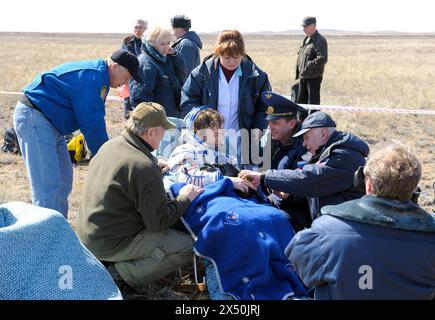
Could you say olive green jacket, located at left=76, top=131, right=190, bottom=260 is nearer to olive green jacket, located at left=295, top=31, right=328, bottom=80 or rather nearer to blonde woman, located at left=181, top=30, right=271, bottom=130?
blonde woman, located at left=181, top=30, right=271, bottom=130

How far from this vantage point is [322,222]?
2.76 meters

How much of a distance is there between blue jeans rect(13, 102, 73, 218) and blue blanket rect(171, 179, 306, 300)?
1371 millimetres

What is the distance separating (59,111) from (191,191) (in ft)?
4.38

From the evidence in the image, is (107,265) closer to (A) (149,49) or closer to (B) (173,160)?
(B) (173,160)

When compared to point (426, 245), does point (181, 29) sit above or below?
above

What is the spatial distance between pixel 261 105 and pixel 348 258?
3.06m

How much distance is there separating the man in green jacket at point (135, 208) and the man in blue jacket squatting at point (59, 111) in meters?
0.66

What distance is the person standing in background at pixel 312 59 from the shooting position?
34.9 ft

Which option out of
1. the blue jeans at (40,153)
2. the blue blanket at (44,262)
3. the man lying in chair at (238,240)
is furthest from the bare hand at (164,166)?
the blue blanket at (44,262)

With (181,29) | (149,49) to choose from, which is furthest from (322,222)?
(181,29)

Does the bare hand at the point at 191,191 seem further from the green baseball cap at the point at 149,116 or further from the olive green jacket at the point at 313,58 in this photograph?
the olive green jacket at the point at 313,58

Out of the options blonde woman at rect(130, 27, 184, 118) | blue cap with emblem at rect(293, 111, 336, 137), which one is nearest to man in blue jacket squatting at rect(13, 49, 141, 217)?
blue cap with emblem at rect(293, 111, 336, 137)

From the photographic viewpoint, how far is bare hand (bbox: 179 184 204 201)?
13.3 feet

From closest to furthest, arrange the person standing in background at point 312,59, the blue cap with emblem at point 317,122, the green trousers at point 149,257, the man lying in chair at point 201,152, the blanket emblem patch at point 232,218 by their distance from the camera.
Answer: the blanket emblem patch at point 232,218
the green trousers at point 149,257
the blue cap with emblem at point 317,122
the man lying in chair at point 201,152
the person standing in background at point 312,59
